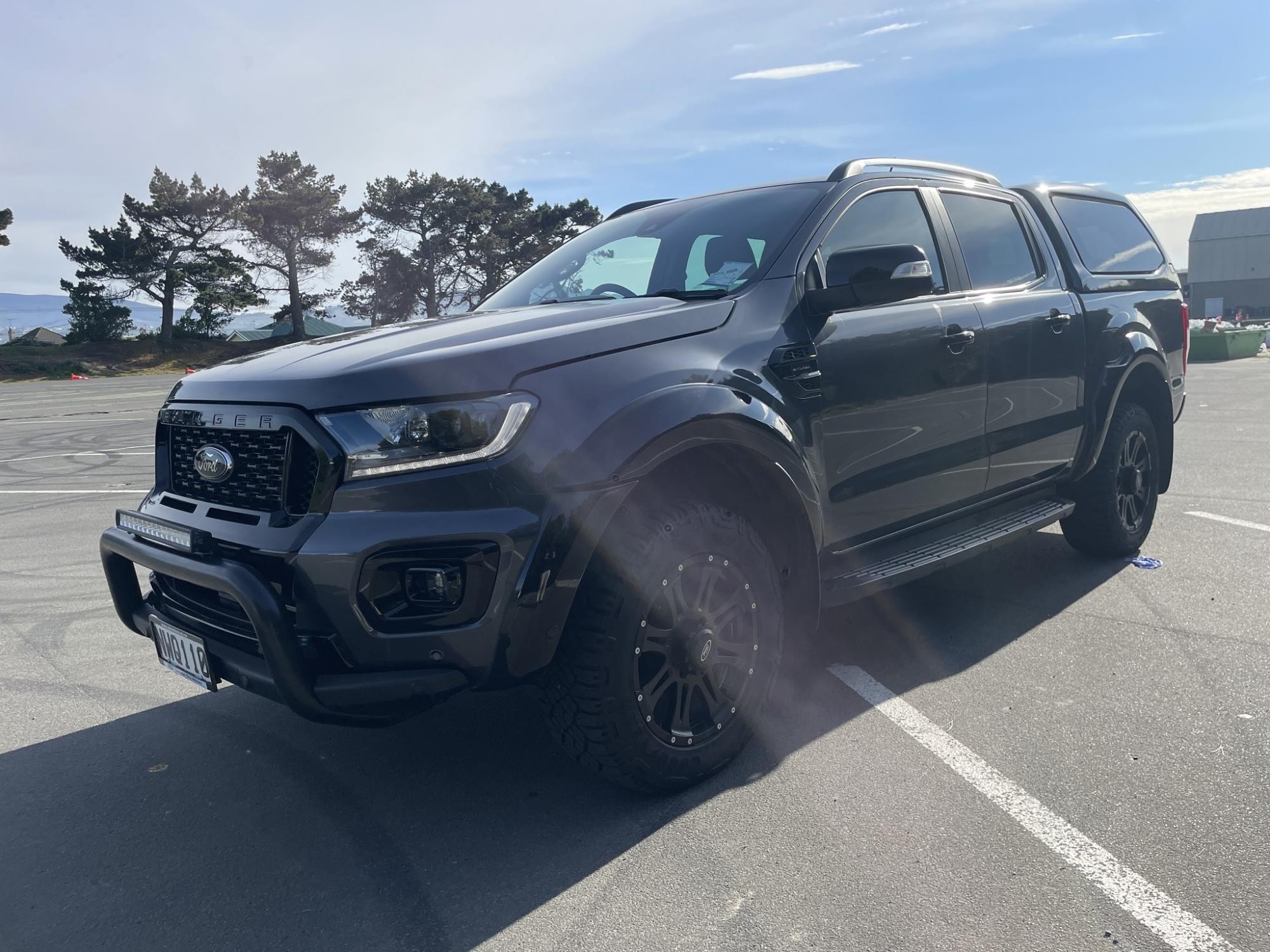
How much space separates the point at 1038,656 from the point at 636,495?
2143 mm

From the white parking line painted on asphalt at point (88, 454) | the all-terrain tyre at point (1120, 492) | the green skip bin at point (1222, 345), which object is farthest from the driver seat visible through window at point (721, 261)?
the green skip bin at point (1222, 345)

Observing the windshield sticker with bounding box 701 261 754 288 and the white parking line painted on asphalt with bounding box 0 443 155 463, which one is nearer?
the windshield sticker with bounding box 701 261 754 288

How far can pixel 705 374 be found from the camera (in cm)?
283

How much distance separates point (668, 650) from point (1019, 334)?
239 cm

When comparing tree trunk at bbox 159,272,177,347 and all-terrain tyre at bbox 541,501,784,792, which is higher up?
tree trunk at bbox 159,272,177,347

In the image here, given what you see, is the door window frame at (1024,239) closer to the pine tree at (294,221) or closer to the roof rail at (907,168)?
the roof rail at (907,168)

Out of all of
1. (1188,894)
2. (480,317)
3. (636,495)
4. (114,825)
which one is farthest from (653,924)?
(480,317)

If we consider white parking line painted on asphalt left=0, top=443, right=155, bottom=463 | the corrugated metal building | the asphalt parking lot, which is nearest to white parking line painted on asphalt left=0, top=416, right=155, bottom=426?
white parking line painted on asphalt left=0, top=443, right=155, bottom=463

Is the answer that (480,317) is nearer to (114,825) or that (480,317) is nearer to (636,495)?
(636,495)

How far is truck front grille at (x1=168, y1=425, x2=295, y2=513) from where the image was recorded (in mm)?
2490

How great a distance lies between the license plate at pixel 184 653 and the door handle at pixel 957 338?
9.28 ft

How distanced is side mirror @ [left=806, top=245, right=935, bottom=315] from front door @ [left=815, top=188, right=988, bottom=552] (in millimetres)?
99

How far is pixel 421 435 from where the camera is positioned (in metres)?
2.40

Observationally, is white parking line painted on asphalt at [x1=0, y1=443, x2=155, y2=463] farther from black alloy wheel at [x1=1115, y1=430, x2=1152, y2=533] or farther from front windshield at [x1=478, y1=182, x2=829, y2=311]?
black alloy wheel at [x1=1115, y1=430, x2=1152, y2=533]
